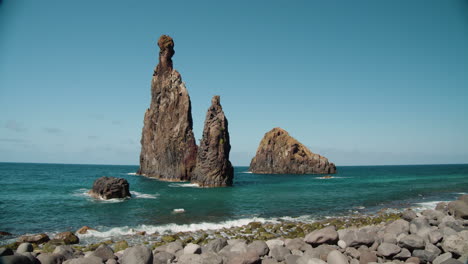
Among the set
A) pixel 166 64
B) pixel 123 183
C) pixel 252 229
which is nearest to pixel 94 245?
pixel 252 229

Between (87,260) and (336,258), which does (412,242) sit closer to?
(336,258)

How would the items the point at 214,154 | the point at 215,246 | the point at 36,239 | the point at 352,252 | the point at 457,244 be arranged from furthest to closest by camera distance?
the point at 214,154, the point at 36,239, the point at 215,246, the point at 352,252, the point at 457,244

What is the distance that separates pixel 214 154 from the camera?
58.5 metres

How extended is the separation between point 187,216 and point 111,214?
23.1 feet

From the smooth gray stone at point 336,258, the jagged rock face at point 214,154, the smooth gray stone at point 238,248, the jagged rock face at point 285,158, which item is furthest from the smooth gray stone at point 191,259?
the jagged rock face at point 285,158

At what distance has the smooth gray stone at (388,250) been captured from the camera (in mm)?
10836

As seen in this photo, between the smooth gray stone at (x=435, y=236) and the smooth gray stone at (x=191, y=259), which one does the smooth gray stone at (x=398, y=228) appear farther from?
the smooth gray stone at (x=191, y=259)

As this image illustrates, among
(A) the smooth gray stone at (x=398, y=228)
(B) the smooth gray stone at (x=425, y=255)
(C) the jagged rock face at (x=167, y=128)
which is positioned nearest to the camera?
(B) the smooth gray stone at (x=425, y=255)

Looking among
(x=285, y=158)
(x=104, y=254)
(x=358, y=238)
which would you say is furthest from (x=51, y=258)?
(x=285, y=158)

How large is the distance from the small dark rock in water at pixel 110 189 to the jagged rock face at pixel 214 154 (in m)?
21.3

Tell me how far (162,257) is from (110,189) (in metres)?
28.8

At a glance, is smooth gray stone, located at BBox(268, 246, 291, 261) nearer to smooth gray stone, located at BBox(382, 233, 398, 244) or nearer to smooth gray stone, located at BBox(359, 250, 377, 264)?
smooth gray stone, located at BBox(359, 250, 377, 264)

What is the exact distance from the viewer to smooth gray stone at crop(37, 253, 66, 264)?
1050 centimetres

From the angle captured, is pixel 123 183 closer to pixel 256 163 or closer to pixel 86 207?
pixel 86 207
